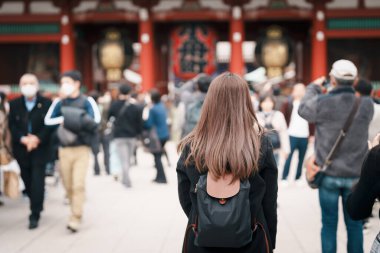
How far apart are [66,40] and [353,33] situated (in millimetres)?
8204

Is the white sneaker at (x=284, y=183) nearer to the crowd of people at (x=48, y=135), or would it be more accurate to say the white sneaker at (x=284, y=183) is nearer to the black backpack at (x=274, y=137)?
the black backpack at (x=274, y=137)

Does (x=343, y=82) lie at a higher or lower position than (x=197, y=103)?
higher

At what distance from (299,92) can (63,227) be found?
4.06 m

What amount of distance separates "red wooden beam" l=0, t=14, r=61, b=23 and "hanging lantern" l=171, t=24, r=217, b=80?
11.7ft

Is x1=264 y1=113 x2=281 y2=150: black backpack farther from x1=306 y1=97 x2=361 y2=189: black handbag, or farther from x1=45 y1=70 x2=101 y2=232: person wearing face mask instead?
x1=306 y1=97 x2=361 y2=189: black handbag

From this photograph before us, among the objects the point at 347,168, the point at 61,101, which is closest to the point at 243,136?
the point at 347,168

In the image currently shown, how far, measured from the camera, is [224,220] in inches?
106

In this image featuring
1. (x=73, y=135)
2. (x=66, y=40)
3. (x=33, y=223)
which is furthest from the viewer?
(x=66, y=40)

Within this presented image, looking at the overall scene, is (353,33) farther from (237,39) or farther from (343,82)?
(343,82)

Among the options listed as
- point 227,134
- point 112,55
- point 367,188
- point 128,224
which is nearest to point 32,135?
point 128,224

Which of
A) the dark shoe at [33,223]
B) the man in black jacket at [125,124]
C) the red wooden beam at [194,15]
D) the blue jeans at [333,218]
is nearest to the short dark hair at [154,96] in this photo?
the man in black jacket at [125,124]

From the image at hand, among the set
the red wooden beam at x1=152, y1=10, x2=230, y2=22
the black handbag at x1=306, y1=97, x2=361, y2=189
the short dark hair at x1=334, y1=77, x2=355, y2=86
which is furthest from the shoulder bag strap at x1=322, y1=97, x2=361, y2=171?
the red wooden beam at x1=152, y1=10, x2=230, y2=22

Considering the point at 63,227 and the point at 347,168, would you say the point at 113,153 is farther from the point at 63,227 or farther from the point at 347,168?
the point at 347,168

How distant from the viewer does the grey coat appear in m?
4.42
